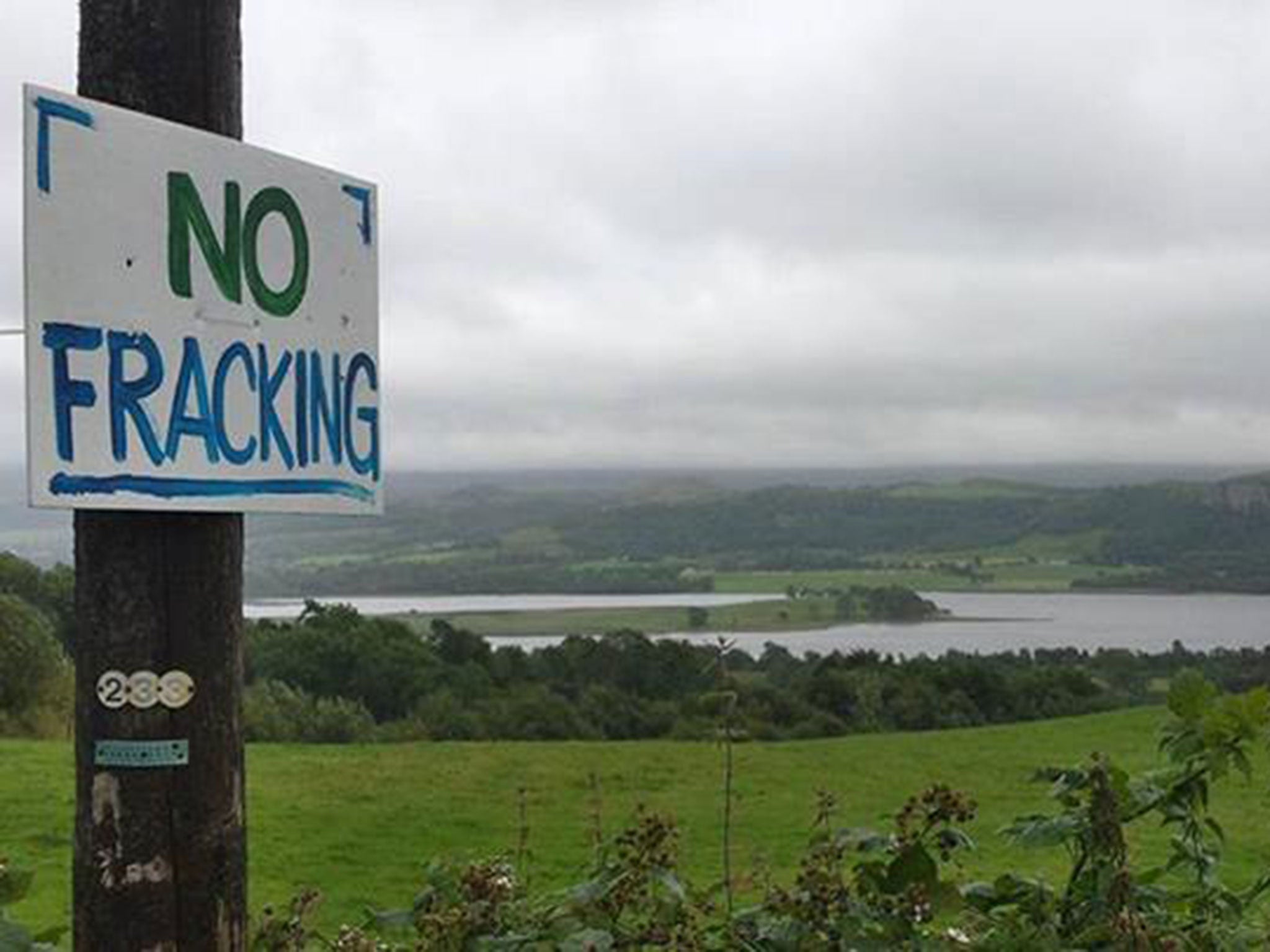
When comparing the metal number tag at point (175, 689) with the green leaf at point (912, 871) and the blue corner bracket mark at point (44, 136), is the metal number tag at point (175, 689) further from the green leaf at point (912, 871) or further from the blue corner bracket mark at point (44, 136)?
the green leaf at point (912, 871)

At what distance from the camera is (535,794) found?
1405 centimetres

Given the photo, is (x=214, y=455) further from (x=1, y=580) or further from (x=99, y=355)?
(x=1, y=580)

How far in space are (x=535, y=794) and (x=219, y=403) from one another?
484 inches

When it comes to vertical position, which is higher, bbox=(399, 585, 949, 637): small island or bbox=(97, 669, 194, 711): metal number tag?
bbox=(97, 669, 194, 711): metal number tag

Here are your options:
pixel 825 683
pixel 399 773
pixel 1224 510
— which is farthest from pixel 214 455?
pixel 1224 510

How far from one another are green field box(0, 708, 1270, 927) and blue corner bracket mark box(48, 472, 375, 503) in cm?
612

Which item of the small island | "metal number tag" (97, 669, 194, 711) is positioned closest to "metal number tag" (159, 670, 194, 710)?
"metal number tag" (97, 669, 194, 711)

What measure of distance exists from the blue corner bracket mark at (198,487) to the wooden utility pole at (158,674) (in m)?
0.04

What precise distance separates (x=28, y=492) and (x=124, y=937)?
60cm

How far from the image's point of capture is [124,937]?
2031 millimetres

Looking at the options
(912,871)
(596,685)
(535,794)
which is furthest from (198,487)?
(596,685)

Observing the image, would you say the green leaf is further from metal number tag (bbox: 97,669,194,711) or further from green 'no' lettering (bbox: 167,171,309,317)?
green 'no' lettering (bbox: 167,171,309,317)

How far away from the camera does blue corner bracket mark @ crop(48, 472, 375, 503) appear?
1940mm

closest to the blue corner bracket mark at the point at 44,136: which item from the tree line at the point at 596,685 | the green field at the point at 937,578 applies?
the tree line at the point at 596,685
